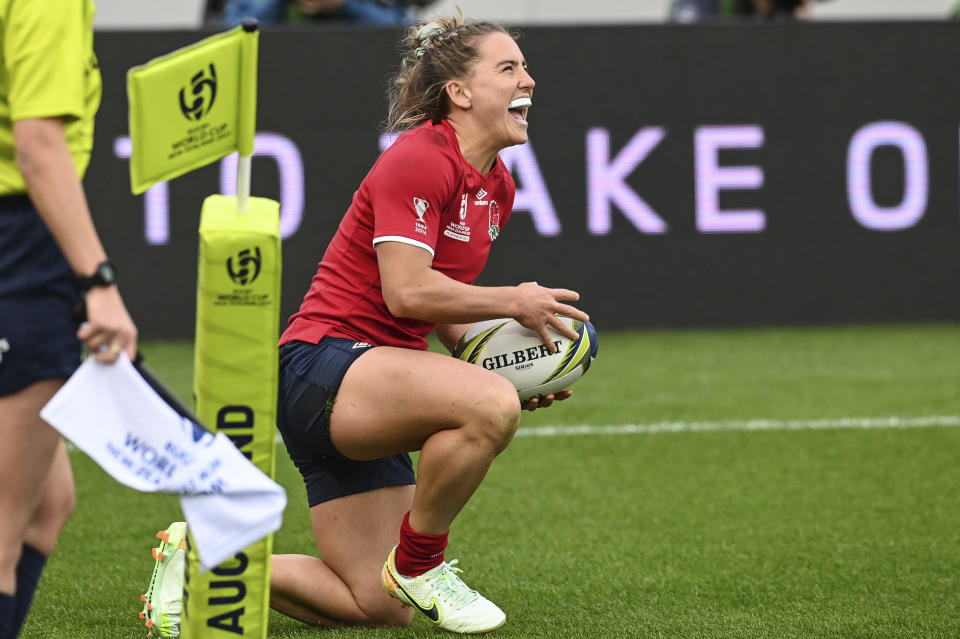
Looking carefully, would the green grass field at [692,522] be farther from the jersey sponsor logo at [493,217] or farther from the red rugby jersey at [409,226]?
the jersey sponsor logo at [493,217]

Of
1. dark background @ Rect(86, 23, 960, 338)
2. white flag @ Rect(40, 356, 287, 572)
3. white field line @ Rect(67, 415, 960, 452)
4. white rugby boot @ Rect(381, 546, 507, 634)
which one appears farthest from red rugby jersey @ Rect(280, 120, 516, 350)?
dark background @ Rect(86, 23, 960, 338)

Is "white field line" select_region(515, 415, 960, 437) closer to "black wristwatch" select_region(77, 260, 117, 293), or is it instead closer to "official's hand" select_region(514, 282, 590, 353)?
"official's hand" select_region(514, 282, 590, 353)

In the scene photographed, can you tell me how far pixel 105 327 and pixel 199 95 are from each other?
0.50 meters

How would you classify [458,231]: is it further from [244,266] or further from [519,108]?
[244,266]

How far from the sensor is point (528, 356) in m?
3.56

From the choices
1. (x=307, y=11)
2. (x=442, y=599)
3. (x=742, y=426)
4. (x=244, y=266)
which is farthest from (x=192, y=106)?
(x=307, y=11)

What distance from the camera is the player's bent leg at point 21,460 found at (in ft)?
7.93

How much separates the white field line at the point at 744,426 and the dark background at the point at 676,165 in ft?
7.04

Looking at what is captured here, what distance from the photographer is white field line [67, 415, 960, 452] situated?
19.8 feet

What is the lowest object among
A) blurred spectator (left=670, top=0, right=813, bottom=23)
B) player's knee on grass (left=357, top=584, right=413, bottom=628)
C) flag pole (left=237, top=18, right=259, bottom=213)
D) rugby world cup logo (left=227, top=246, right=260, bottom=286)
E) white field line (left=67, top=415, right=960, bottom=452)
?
white field line (left=67, top=415, right=960, bottom=452)

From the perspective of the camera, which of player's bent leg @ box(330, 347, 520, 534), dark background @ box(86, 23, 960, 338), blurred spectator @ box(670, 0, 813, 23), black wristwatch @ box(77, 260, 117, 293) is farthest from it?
blurred spectator @ box(670, 0, 813, 23)

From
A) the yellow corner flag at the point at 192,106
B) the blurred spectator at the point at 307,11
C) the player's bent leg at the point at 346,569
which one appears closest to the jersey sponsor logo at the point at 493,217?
the player's bent leg at the point at 346,569

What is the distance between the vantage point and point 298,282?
805 centimetres

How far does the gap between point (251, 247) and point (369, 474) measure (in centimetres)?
112
